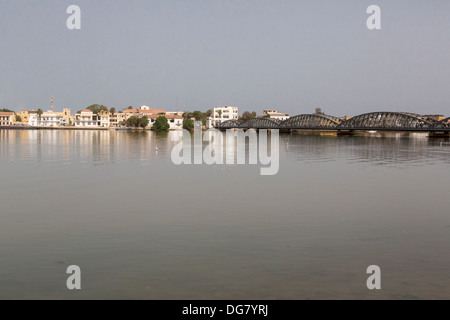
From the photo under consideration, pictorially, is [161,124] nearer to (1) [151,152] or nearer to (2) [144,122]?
(2) [144,122]

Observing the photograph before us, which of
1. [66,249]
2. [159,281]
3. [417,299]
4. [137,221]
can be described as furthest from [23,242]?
[417,299]

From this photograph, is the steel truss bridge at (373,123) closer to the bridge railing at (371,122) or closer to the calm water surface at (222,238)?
the bridge railing at (371,122)

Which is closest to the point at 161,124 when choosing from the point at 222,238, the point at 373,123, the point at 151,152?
the point at 373,123

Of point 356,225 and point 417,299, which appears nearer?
point 417,299

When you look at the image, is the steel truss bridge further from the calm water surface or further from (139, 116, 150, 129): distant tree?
the calm water surface

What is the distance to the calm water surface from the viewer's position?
952 cm

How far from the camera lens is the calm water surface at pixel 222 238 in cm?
952

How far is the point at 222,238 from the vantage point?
1324cm

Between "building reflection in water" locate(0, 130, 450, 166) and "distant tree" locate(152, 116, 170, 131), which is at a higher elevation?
"distant tree" locate(152, 116, 170, 131)

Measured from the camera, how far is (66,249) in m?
11.9

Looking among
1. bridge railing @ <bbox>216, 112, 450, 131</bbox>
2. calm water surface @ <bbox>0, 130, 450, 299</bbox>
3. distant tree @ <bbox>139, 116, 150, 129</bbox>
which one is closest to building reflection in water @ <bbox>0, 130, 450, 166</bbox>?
calm water surface @ <bbox>0, 130, 450, 299</bbox>

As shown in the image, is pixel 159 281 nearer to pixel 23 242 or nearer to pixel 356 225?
pixel 23 242
